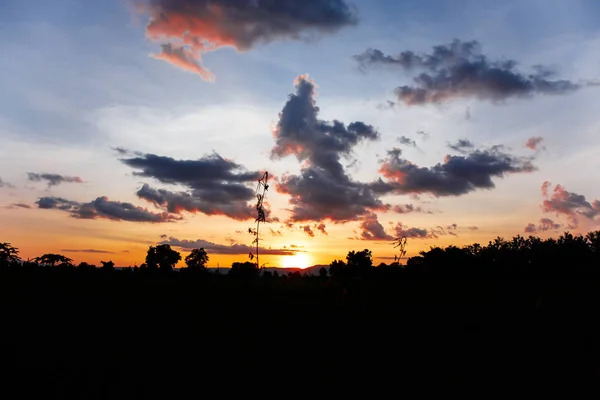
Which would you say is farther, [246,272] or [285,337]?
[246,272]

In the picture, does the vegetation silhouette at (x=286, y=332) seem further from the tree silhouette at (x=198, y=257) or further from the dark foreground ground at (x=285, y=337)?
the tree silhouette at (x=198, y=257)

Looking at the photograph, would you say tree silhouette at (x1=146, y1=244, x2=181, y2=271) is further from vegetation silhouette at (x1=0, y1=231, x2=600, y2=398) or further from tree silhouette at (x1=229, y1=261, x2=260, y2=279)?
vegetation silhouette at (x1=0, y1=231, x2=600, y2=398)

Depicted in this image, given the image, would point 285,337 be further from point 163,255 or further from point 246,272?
point 163,255

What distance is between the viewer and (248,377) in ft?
44.5

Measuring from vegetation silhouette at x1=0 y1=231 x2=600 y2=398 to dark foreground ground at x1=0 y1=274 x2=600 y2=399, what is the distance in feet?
0.25

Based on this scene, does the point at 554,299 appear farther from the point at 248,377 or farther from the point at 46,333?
the point at 46,333

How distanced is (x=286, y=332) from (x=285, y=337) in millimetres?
1434

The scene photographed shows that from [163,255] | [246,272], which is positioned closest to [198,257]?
[163,255]

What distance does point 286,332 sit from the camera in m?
22.1

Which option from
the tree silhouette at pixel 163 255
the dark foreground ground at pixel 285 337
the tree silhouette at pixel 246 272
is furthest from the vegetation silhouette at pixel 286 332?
the tree silhouette at pixel 163 255

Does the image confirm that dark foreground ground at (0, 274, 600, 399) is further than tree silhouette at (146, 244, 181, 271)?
No

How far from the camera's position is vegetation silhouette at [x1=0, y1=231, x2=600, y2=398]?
14250mm

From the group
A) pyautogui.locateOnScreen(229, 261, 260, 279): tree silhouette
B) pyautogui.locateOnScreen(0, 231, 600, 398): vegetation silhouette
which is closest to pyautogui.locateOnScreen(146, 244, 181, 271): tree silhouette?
pyautogui.locateOnScreen(229, 261, 260, 279): tree silhouette

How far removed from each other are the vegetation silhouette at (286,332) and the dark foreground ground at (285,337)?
8 centimetres
